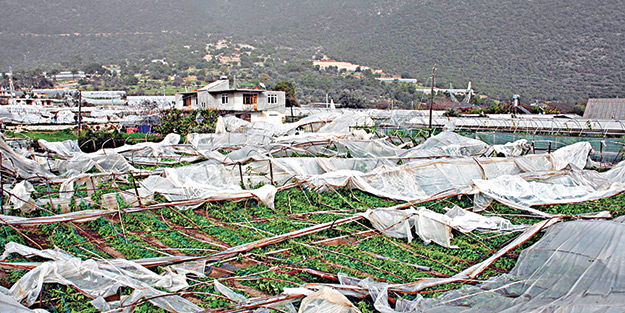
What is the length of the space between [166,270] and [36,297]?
1.54 meters

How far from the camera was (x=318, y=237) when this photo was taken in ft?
25.6

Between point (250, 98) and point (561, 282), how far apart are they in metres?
27.6

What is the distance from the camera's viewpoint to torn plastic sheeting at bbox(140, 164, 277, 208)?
31.1 feet

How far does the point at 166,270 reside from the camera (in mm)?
6191

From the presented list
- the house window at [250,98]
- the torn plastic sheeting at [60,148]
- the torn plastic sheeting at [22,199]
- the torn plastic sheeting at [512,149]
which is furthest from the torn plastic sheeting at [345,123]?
the torn plastic sheeting at [22,199]

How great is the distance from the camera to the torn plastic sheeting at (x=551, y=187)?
31.0 feet

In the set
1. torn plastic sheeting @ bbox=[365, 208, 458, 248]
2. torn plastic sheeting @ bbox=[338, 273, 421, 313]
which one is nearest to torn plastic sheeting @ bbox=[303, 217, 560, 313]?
torn plastic sheeting @ bbox=[338, 273, 421, 313]

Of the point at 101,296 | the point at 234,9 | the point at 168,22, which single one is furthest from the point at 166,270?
the point at 234,9

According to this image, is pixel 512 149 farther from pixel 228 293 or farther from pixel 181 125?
pixel 181 125

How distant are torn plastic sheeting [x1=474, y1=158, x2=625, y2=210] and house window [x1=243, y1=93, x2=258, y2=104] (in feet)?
74.2

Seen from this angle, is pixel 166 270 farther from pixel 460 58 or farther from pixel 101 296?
pixel 460 58

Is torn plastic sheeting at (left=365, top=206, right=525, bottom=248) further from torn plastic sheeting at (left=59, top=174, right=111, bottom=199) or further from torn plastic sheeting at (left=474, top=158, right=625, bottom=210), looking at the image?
torn plastic sheeting at (left=59, top=174, right=111, bottom=199)

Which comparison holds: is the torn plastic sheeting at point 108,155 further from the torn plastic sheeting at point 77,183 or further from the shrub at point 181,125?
the shrub at point 181,125

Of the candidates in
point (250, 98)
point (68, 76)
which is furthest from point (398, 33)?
point (68, 76)
